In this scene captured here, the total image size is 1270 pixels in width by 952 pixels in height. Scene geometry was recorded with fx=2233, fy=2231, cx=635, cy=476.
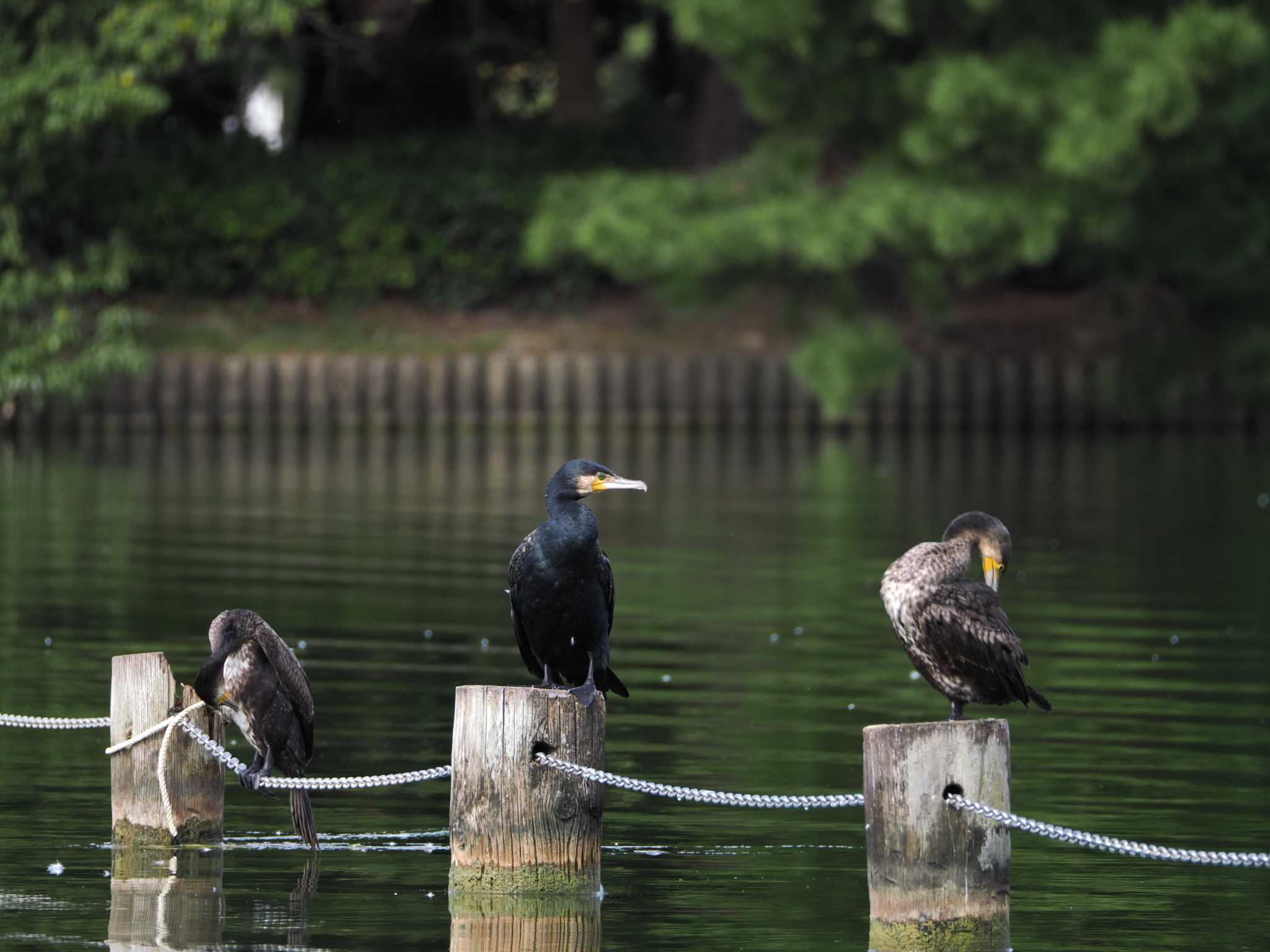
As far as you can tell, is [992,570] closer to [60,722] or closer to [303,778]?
[303,778]

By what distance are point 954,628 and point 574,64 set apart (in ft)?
88.4

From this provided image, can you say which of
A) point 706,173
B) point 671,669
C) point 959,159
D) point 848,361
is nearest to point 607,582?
point 671,669

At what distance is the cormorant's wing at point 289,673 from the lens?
23.0ft

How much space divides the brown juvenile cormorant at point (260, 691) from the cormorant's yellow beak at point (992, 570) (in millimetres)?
2153

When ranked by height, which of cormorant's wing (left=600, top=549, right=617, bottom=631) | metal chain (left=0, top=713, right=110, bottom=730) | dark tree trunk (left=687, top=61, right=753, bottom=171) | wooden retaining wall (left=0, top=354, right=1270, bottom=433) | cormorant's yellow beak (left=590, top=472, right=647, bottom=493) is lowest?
metal chain (left=0, top=713, right=110, bottom=730)

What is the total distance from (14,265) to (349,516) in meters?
10.7

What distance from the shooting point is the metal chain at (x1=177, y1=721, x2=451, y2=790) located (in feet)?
21.7

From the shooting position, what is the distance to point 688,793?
6387 mm

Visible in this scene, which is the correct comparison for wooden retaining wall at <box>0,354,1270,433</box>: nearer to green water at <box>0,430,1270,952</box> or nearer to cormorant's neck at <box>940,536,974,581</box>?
green water at <box>0,430,1270,952</box>

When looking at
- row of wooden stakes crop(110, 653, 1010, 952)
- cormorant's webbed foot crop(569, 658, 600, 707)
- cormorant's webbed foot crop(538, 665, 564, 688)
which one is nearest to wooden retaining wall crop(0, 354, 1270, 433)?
row of wooden stakes crop(110, 653, 1010, 952)

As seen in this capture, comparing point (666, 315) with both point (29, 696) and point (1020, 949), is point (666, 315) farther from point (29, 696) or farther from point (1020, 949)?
point (1020, 949)

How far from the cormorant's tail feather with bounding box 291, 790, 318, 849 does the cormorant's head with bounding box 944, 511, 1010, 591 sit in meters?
2.22

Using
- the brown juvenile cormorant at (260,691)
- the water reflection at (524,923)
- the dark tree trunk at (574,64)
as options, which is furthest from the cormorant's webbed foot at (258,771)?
the dark tree trunk at (574,64)

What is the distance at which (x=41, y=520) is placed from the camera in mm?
17609
